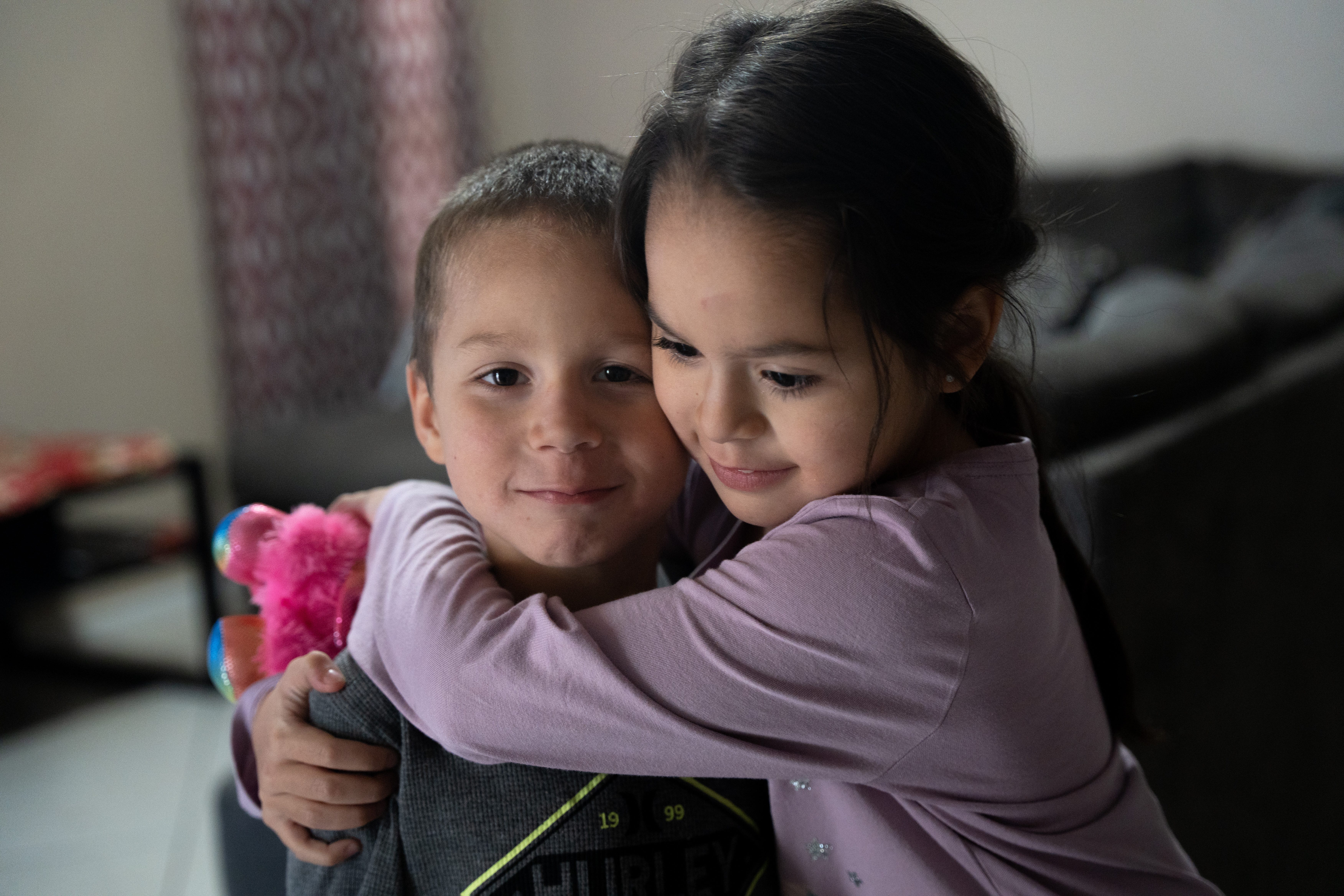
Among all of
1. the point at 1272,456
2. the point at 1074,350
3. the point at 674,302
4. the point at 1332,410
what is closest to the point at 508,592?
the point at 674,302

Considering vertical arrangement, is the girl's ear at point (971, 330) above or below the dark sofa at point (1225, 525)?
above

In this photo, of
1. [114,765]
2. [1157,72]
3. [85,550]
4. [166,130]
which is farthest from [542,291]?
[1157,72]

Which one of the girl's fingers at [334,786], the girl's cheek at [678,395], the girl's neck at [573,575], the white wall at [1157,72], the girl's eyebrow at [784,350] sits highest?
the girl's eyebrow at [784,350]

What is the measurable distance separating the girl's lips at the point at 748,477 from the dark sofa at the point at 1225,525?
0.31 meters

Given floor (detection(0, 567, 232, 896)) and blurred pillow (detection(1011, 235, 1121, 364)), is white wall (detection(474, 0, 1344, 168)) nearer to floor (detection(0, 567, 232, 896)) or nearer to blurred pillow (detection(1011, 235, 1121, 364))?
blurred pillow (detection(1011, 235, 1121, 364))

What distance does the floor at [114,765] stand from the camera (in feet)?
6.84

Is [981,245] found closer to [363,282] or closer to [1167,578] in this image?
[1167,578]

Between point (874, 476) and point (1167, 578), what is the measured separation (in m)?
0.88

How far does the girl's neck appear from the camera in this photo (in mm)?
893

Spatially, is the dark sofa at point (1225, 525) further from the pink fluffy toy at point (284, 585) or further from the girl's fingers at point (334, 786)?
the girl's fingers at point (334, 786)

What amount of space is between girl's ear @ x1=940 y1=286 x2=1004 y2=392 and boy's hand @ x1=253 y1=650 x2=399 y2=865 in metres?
0.48

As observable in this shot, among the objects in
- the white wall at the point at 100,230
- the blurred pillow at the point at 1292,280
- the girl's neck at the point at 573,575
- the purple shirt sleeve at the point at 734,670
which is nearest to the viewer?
the purple shirt sleeve at the point at 734,670

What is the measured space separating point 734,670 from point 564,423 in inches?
8.4

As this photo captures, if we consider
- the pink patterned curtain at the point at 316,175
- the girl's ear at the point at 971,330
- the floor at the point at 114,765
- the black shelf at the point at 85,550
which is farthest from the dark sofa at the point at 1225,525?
the pink patterned curtain at the point at 316,175
